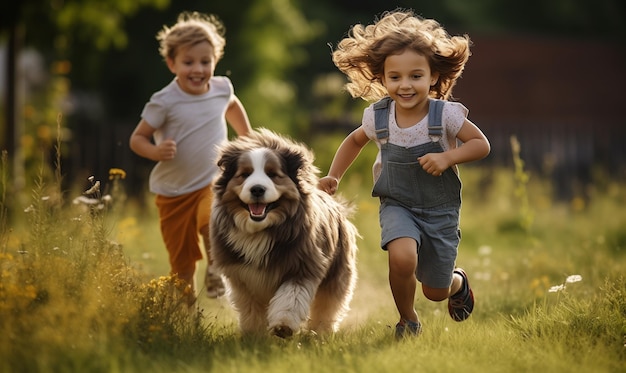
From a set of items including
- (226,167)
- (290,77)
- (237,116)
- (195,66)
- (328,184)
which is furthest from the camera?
(290,77)

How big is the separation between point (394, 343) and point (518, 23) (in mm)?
32865

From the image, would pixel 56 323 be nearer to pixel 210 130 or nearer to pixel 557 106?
pixel 210 130

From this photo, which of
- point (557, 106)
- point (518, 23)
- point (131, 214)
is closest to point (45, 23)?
point (131, 214)

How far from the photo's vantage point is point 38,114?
14.8 metres

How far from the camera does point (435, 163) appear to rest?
17.1 ft

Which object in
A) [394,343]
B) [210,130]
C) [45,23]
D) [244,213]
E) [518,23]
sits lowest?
[394,343]

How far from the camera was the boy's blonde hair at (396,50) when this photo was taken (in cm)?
560

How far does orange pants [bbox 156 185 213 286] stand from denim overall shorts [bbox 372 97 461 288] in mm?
1618

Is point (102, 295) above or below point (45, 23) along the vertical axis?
below

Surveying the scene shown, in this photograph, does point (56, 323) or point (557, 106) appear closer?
point (56, 323)

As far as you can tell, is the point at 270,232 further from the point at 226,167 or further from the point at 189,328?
the point at 189,328

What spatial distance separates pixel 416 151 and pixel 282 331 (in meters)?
1.36

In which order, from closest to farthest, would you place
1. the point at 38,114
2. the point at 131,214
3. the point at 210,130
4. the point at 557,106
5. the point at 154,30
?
1. the point at 210,130
2. the point at 131,214
3. the point at 38,114
4. the point at 154,30
5. the point at 557,106

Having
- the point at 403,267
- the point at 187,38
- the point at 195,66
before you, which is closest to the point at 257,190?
the point at 403,267
